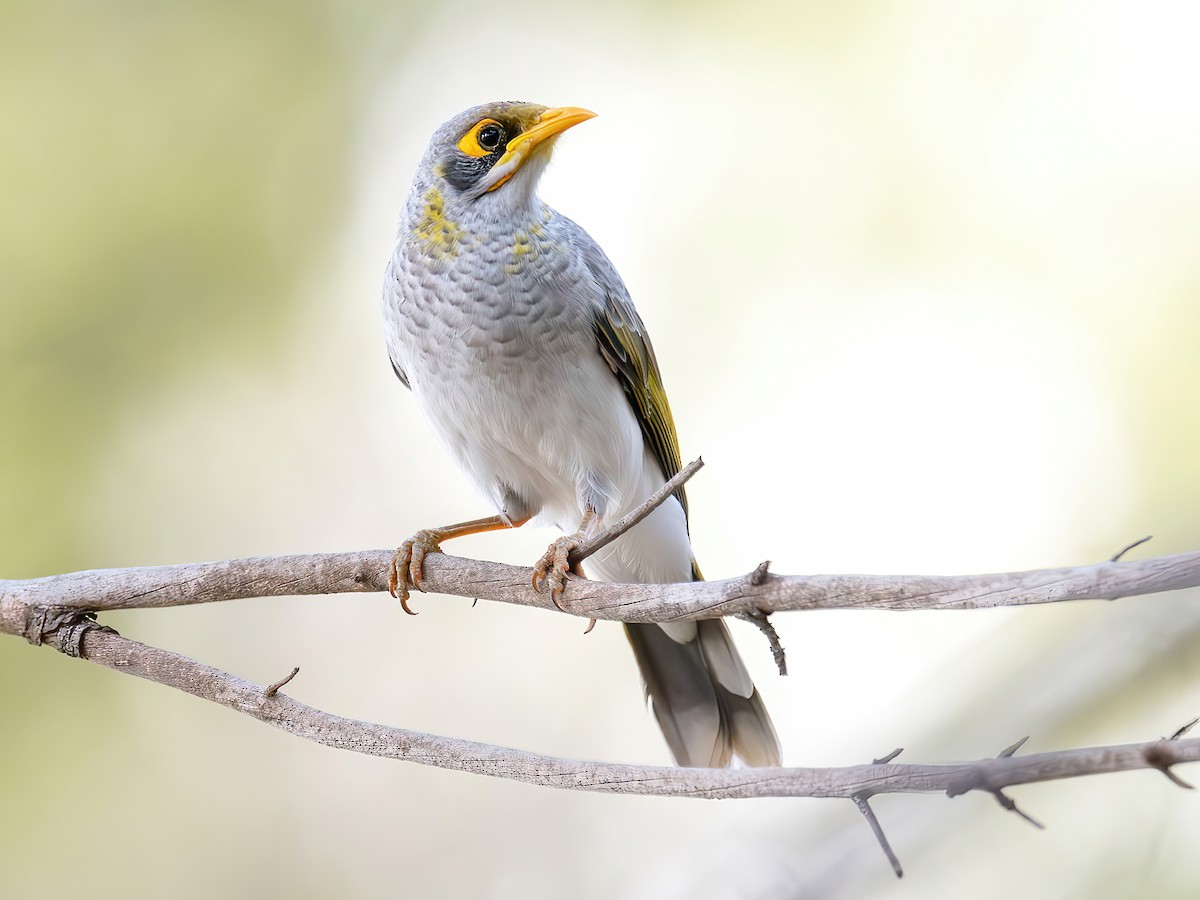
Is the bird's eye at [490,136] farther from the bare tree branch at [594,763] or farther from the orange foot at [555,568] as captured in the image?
the bare tree branch at [594,763]

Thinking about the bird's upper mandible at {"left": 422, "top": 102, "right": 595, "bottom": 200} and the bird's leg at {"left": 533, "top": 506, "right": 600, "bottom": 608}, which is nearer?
the bird's leg at {"left": 533, "top": 506, "right": 600, "bottom": 608}

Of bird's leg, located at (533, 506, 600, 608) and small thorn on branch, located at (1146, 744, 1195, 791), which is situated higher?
small thorn on branch, located at (1146, 744, 1195, 791)

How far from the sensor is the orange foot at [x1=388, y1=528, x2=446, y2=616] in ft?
11.5

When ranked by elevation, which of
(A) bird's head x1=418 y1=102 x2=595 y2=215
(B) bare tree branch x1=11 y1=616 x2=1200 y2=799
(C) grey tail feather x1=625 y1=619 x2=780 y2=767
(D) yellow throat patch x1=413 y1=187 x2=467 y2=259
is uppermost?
(A) bird's head x1=418 y1=102 x2=595 y2=215

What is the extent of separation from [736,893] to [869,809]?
92 centimetres

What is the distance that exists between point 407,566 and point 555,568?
0.75m

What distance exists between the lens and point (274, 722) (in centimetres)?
285

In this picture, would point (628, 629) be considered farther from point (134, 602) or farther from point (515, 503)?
point (134, 602)

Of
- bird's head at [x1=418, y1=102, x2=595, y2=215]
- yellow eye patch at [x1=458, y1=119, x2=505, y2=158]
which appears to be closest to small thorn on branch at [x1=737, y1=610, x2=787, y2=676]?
bird's head at [x1=418, y1=102, x2=595, y2=215]

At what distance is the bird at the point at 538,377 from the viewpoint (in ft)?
12.2

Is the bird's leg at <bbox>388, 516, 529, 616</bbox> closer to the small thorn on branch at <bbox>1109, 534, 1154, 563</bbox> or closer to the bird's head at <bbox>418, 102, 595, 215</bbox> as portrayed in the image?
the bird's head at <bbox>418, 102, 595, 215</bbox>

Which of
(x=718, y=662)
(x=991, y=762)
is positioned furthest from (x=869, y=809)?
(x=718, y=662)

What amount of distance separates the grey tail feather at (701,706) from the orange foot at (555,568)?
1294 mm

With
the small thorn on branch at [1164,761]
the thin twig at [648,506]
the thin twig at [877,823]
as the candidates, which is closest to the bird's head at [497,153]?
the thin twig at [648,506]
